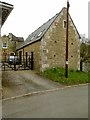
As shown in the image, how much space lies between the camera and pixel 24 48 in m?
35.0

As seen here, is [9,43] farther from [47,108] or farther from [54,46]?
[47,108]

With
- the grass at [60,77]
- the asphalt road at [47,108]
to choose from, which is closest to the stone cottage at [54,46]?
the grass at [60,77]

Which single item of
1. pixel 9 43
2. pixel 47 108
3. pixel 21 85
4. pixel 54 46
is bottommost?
pixel 47 108

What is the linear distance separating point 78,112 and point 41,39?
1627cm

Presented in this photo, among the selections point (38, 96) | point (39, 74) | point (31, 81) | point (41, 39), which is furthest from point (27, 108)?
point (41, 39)

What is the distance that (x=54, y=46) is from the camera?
2717 cm

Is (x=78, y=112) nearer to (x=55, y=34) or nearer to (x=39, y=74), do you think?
(x=39, y=74)

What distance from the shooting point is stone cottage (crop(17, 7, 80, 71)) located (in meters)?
26.1

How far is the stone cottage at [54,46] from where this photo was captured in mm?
26141

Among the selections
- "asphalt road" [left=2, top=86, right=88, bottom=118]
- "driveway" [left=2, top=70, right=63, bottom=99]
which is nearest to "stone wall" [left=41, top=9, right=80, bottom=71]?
"driveway" [left=2, top=70, right=63, bottom=99]

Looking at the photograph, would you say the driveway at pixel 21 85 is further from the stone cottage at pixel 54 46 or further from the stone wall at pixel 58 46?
the stone wall at pixel 58 46

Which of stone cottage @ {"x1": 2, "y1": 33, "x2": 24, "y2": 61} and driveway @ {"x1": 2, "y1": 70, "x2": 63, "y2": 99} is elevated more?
stone cottage @ {"x1": 2, "y1": 33, "x2": 24, "y2": 61}

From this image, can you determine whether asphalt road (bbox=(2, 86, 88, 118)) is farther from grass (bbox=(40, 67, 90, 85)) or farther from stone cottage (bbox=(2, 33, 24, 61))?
stone cottage (bbox=(2, 33, 24, 61))

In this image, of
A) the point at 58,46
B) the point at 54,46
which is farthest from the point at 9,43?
the point at 54,46
